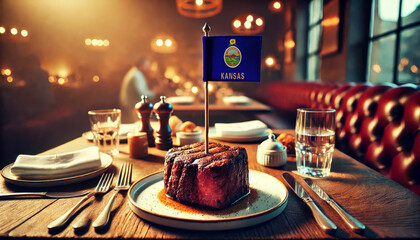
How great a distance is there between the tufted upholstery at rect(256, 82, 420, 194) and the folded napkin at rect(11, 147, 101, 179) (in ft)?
4.52

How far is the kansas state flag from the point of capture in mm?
771

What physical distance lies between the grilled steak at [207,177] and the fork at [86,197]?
0.70ft

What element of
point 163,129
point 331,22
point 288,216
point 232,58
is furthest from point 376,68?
point 288,216

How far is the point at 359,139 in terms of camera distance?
174 centimetres

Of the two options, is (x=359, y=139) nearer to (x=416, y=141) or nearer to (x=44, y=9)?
(x=416, y=141)

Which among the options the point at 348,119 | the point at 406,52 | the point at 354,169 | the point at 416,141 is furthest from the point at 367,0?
the point at 354,169

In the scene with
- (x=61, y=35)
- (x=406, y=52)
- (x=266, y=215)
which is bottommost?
(x=266, y=215)

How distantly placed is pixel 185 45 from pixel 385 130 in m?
8.72

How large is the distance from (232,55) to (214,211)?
1.47ft

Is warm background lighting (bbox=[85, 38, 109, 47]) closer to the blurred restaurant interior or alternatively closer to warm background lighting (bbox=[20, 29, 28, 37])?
the blurred restaurant interior

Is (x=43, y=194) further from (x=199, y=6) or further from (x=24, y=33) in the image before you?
(x=24, y=33)

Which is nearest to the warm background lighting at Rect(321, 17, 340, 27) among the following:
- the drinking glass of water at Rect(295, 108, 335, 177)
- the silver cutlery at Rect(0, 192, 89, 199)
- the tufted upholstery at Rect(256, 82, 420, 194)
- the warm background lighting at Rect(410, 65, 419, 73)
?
the warm background lighting at Rect(410, 65, 419, 73)

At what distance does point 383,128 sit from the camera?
149 centimetres

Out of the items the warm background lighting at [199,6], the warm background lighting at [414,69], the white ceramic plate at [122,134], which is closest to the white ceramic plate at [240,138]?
the white ceramic plate at [122,134]
